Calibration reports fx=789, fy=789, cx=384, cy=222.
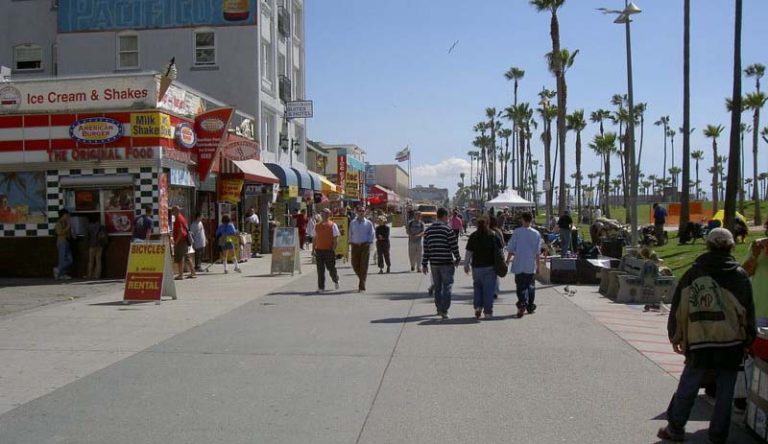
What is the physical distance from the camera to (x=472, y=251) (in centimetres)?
1255

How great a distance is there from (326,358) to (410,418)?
9.07ft

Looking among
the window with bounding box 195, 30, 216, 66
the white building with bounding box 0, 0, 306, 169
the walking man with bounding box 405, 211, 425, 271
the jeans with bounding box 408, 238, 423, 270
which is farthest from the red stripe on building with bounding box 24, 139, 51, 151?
the window with bounding box 195, 30, 216, 66

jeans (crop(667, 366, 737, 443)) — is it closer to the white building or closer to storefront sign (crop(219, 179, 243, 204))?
storefront sign (crop(219, 179, 243, 204))

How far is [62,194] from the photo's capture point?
19391mm

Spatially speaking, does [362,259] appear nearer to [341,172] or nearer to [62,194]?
[62,194]

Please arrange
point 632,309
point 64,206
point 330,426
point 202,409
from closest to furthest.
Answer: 1. point 330,426
2. point 202,409
3. point 632,309
4. point 64,206

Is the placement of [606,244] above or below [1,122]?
below

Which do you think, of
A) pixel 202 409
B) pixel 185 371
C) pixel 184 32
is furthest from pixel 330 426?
pixel 184 32

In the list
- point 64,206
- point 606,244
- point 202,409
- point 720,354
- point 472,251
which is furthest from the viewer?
point 606,244

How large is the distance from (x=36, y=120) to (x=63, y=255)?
345cm

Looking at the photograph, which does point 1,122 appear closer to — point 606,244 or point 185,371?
point 185,371

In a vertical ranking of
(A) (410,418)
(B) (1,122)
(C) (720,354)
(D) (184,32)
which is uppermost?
(D) (184,32)

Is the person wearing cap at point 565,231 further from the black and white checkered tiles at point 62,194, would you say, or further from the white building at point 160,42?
the white building at point 160,42

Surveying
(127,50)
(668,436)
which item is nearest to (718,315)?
(668,436)
